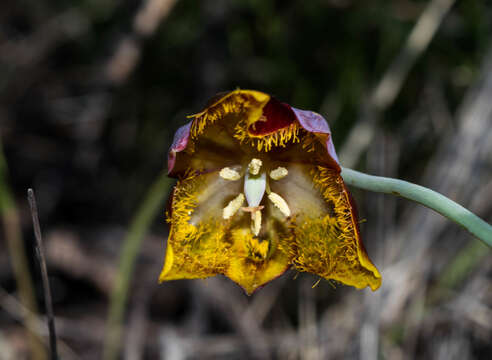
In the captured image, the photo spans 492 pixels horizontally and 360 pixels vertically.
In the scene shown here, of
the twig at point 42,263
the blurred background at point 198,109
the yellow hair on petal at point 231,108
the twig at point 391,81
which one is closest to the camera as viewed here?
the twig at point 42,263

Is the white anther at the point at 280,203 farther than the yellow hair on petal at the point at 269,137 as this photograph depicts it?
Yes

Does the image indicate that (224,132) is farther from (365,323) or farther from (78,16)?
(78,16)

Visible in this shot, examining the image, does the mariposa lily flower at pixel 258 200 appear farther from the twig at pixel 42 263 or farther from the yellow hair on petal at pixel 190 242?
the twig at pixel 42 263

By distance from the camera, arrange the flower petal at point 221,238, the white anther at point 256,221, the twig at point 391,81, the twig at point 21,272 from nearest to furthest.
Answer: the flower petal at point 221,238 → the white anther at point 256,221 → the twig at point 21,272 → the twig at point 391,81

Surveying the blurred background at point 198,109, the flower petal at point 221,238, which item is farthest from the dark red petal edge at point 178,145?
the blurred background at point 198,109

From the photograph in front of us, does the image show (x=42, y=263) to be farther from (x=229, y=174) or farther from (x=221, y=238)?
(x=229, y=174)

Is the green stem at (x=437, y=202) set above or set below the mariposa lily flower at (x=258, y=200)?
above

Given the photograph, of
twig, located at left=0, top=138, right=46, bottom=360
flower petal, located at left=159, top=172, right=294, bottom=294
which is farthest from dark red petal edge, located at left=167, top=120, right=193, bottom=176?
twig, located at left=0, top=138, right=46, bottom=360
